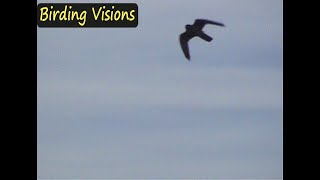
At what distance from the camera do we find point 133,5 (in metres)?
9.05

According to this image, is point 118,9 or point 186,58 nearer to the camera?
point 118,9

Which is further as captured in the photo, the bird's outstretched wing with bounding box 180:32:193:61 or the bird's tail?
the bird's tail

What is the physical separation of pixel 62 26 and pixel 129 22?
2.96 feet

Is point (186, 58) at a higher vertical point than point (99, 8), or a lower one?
lower

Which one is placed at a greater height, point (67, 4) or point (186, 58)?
point (67, 4)

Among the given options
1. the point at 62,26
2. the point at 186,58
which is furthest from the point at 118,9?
the point at 186,58

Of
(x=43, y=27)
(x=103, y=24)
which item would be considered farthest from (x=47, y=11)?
(x=103, y=24)

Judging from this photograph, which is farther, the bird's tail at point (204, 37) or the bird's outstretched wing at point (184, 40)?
the bird's tail at point (204, 37)

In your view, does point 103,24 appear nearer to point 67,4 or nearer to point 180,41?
point 67,4

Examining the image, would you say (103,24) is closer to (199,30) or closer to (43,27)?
(43,27)

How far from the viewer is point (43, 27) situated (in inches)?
359

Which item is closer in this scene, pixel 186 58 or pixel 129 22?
pixel 129 22

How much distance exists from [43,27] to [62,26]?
25 centimetres

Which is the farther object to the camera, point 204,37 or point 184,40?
point 184,40
